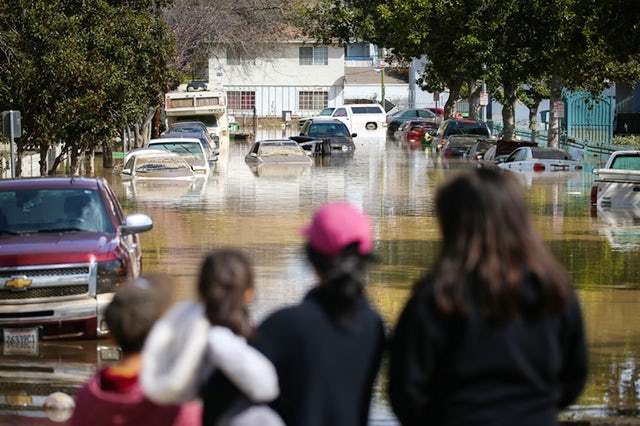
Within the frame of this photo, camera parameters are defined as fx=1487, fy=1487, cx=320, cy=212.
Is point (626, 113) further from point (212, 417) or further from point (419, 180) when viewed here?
point (212, 417)

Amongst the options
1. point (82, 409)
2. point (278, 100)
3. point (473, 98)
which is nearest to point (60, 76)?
point (82, 409)

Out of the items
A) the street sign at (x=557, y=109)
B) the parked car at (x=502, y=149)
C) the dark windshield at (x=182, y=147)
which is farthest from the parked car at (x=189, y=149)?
the street sign at (x=557, y=109)

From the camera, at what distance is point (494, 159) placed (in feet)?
173

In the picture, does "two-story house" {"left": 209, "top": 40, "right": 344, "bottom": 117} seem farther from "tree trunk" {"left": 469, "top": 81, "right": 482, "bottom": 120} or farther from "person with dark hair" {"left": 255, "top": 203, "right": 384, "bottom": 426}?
"person with dark hair" {"left": 255, "top": 203, "right": 384, "bottom": 426}

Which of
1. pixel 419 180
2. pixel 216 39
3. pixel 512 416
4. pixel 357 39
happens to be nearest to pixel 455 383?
pixel 512 416

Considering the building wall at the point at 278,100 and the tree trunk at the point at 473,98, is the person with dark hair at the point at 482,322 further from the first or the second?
the building wall at the point at 278,100

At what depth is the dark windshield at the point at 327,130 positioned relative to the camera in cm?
6625

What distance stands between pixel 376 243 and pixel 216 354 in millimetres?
20219

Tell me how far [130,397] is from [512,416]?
1.45 metres

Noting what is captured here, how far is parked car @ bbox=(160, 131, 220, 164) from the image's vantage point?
50531mm

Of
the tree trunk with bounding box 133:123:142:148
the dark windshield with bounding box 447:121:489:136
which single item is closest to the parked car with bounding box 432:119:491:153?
the dark windshield with bounding box 447:121:489:136

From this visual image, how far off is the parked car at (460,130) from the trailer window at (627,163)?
29.6 m

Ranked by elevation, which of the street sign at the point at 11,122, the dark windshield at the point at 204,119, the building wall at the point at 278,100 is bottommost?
the street sign at the point at 11,122

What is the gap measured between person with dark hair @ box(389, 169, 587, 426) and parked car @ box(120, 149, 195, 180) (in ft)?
129
